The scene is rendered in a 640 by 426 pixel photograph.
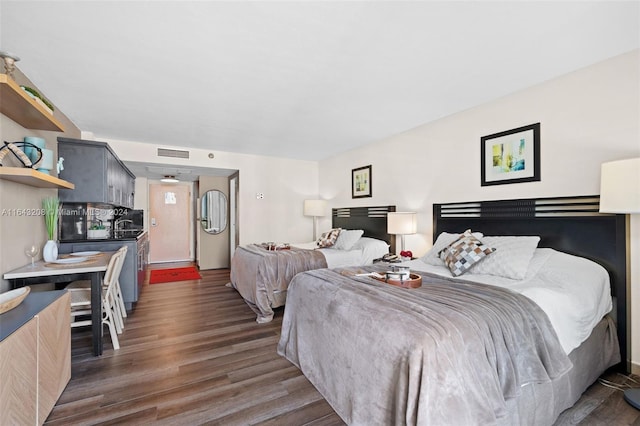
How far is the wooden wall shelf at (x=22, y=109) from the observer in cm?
177

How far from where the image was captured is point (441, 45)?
2080 millimetres

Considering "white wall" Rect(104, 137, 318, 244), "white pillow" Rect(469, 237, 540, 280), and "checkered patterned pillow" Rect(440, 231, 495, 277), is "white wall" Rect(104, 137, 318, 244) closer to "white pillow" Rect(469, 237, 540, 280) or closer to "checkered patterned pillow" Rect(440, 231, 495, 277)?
"checkered patterned pillow" Rect(440, 231, 495, 277)

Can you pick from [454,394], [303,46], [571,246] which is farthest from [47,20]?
[571,246]

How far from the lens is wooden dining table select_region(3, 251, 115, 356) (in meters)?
2.16

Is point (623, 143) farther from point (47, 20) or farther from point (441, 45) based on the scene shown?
point (47, 20)

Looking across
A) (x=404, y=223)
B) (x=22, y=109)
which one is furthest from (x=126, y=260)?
(x=404, y=223)

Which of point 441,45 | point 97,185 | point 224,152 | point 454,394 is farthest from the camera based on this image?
point 224,152

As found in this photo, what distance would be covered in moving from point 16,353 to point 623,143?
415 centimetres

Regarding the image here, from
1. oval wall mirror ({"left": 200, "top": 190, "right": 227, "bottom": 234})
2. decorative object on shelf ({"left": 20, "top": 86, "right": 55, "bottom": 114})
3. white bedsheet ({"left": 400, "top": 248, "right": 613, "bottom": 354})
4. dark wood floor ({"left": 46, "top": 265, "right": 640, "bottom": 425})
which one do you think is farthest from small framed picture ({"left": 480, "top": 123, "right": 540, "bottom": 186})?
oval wall mirror ({"left": 200, "top": 190, "right": 227, "bottom": 234})

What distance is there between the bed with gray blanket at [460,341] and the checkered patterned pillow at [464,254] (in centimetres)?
17

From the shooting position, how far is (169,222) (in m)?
7.42

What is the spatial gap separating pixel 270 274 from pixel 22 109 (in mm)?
2614

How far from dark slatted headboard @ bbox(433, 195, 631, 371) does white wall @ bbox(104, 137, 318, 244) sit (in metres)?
3.79

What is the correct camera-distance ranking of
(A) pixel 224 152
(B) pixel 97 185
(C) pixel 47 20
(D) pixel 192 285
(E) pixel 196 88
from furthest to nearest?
(A) pixel 224 152 → (D) pixel 192 285 → (B) pixel 97 185 → (E) pixel 196 88 → (C) pixel 47 20
